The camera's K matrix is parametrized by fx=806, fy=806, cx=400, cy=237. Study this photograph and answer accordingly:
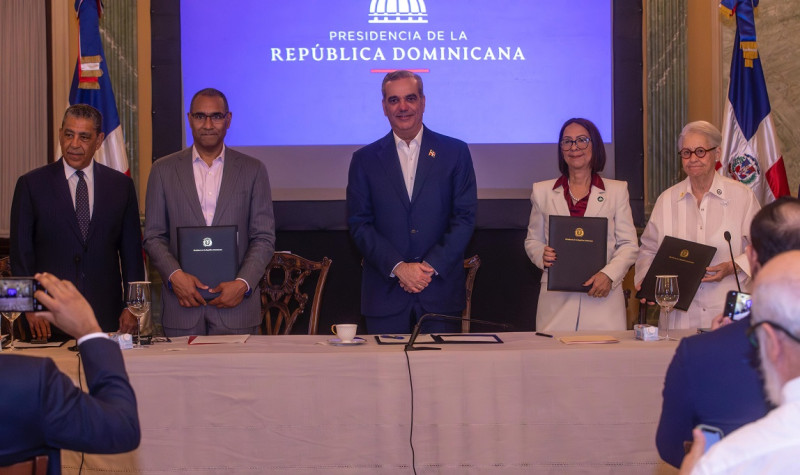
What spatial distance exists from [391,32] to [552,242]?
2.38m

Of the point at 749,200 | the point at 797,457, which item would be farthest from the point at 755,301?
the point at 749,200

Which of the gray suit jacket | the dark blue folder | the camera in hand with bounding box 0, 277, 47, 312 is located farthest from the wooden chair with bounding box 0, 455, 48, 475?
the gray suit jacket

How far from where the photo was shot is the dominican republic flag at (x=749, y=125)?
490 cm

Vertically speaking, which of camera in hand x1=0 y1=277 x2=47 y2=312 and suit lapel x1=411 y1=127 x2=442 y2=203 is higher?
suit lapel x1=411 y1=127 x2=442 y2=203

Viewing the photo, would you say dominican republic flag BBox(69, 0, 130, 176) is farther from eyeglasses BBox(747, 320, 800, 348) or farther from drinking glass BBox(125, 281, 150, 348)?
eyeglasses BBox(747, 320, 800, 348)

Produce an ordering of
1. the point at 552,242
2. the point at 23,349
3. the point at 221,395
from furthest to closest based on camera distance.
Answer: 1. the point at 552,242
2. the point at 23,349
3. the point at 221,395

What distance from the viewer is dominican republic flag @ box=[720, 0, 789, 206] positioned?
4902mm

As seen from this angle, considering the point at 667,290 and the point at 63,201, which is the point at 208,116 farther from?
the point at 667,290

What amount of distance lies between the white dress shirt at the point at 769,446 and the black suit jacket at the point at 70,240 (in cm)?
287

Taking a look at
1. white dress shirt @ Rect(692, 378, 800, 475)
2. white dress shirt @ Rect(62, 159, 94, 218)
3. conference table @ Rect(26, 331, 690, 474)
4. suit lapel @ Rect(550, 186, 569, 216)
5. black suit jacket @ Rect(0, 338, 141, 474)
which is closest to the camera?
white dress shirt @ Rect(692, 378, 800, 475)

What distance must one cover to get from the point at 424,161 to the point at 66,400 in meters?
2.49

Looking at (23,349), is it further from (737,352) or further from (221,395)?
(737,352)

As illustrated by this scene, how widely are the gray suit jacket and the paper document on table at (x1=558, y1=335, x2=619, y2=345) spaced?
4.20 ft

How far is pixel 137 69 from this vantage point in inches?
216
